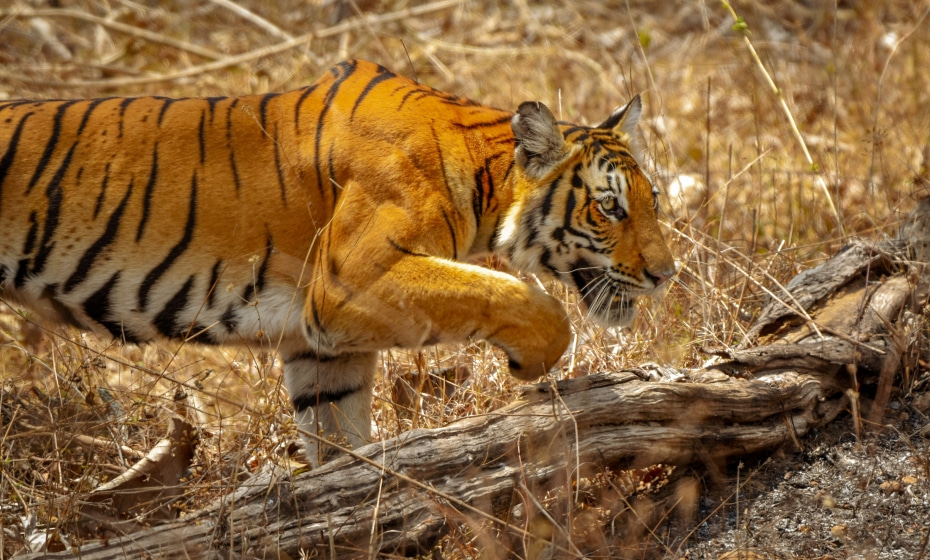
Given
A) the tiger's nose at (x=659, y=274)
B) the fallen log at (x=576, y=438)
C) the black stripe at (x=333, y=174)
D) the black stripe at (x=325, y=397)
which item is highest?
the black stripe at (x=333, y=174)

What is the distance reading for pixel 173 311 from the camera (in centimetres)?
356

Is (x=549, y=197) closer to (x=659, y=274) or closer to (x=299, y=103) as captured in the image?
(x=659, y=274)

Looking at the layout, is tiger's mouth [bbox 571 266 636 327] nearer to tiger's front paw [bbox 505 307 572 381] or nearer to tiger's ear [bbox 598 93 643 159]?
tiger's front paw [bbox 505 307 572 381]

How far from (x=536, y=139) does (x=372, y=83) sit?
729 mm

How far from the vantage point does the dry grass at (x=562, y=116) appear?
3.35 metres

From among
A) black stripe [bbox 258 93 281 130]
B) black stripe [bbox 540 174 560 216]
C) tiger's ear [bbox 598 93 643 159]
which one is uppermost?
black stripe [bbox 258 93 281 130]

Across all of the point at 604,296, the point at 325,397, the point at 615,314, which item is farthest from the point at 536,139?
the point at 325,397

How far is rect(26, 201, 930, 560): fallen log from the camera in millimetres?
2768

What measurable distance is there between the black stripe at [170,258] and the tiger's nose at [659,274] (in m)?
1.69

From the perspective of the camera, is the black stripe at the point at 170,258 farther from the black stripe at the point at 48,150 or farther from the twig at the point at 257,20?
the twig at the point at 257,20

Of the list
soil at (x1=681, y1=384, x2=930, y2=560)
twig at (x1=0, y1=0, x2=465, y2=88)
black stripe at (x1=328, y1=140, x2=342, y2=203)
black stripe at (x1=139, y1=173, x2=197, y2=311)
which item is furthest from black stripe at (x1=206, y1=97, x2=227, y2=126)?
twig at (x1=0, y1=0, x2=465, y2=88)

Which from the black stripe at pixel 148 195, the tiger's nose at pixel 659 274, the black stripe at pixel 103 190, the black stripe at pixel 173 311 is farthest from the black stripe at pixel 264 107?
the tiger's nose at pixel 659 274

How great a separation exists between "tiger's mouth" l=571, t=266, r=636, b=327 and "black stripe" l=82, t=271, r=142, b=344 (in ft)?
5.66

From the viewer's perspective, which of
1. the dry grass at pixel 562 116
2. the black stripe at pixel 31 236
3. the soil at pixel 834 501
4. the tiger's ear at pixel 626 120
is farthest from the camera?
the tiger's ear at pixel 626 120
